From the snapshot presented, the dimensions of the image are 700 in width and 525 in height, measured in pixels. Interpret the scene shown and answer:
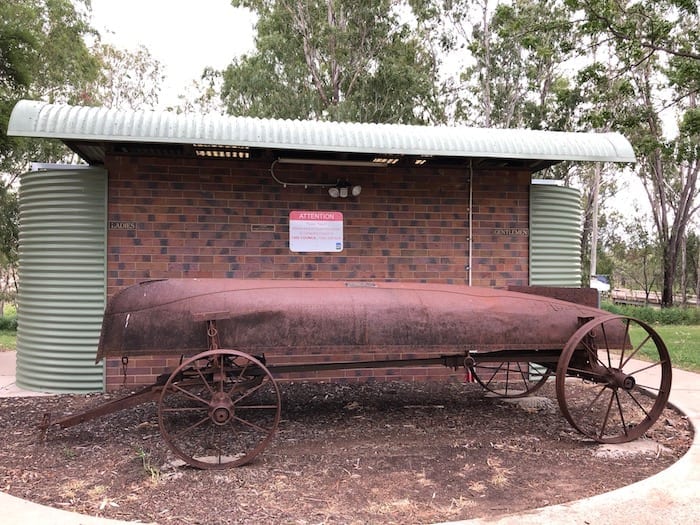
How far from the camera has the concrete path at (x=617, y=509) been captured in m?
3.44

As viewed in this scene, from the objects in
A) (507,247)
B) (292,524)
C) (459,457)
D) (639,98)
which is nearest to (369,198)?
(507,247)

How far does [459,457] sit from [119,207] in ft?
15.6

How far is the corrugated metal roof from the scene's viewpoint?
5.75 metres

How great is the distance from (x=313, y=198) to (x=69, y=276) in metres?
3.05

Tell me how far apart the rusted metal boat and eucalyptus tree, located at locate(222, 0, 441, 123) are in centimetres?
1670

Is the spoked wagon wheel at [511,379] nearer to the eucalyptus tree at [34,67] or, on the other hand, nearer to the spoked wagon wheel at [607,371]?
the spoked wagon wheel at [607,371]

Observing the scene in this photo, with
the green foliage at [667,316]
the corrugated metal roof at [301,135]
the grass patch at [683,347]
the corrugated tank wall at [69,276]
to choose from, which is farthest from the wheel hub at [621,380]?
the green foliage at [667,316]

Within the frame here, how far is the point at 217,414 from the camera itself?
4.40m

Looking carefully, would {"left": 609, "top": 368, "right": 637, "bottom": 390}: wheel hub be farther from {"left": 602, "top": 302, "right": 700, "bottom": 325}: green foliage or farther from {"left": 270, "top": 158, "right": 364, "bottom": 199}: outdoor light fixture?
{"left": 602, "top": 302, "right": 700, "bottom": 325}: green foliage

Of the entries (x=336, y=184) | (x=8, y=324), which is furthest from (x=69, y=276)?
(x=8, y=324)

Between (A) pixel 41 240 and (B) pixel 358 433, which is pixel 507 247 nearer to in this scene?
(B) pixel 358 433

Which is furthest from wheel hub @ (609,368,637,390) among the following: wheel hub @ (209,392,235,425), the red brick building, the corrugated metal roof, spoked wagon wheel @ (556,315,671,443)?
wheel hub @ (209,392,235,425)

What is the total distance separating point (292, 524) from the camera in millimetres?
3504

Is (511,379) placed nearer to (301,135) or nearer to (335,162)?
(335,162)
